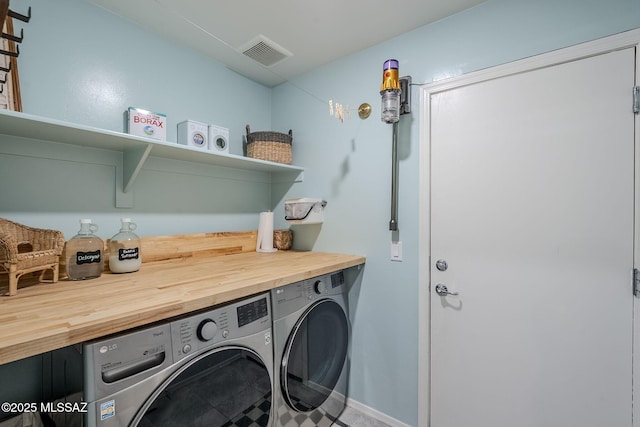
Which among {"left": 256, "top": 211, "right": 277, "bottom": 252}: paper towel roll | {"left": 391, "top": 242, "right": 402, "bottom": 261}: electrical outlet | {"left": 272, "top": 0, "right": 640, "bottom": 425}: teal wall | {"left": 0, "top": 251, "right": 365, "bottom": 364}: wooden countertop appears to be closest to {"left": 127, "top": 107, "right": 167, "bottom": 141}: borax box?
{"left": 0, "top": 251, "right": 365, "bottom": 364}: wooden countertop

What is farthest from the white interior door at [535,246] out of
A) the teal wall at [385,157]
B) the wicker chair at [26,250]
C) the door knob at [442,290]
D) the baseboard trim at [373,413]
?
the wicker chair at [26,250]

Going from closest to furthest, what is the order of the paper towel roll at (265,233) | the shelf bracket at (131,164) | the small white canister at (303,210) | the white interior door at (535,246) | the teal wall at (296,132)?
the white interior door at (535,246) → the teal wall at (296,132) → the shelf bracket at (131,164) → the small white canister at (303,210) → the paper towel roll at (265,233)

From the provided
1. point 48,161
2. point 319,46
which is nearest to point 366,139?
point 319,46

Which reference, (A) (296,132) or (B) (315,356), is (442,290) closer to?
(B) (315,356)

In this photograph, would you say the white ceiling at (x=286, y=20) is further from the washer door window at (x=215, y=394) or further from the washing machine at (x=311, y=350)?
the washer door window at (x=215, y=394)

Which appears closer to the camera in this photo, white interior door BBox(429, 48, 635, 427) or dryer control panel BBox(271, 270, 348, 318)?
white interior door BBox(429, 48, 635, 427)

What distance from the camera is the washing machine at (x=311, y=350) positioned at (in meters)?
1.32

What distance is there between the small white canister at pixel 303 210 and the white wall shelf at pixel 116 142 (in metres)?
0.33

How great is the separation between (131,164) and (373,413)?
2130 millimetres

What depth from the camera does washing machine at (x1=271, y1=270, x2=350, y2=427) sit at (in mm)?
1315

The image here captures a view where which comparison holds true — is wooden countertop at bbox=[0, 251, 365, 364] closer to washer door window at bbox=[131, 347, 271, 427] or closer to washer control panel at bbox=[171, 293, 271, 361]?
washer control panel at bbox=[171, 293, 271, 361]

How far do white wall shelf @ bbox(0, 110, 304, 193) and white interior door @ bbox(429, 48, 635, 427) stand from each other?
1.27m

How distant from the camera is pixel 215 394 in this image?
1.04m

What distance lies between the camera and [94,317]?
0.77 m
